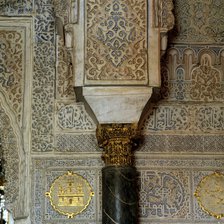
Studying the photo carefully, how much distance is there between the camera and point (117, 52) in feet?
13.7

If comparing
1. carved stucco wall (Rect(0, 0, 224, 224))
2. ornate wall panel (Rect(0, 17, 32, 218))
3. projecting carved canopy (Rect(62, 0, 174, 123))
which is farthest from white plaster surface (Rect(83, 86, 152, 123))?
ornate wall panel (Rect(0, 17, 32, 218))

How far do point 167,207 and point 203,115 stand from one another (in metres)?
0.74

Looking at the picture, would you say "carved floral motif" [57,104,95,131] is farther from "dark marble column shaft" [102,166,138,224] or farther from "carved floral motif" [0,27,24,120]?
"dark marble column shaft" [102,166,138,224]

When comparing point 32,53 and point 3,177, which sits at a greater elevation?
point 32,53

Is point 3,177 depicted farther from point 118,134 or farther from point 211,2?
point 211,2

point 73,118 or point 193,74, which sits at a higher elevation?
point 193,74

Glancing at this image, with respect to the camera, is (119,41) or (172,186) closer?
(119,41)

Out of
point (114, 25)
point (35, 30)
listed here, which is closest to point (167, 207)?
point (114, 25)

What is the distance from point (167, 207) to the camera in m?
4.45

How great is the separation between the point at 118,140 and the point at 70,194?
1.86 ft

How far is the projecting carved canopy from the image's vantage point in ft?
13.6

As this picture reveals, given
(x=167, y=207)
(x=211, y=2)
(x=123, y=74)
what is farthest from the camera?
(x=211, y=2)

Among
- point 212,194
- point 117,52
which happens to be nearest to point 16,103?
point 117,52

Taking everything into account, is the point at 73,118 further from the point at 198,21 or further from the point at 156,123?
the point at 198,21
